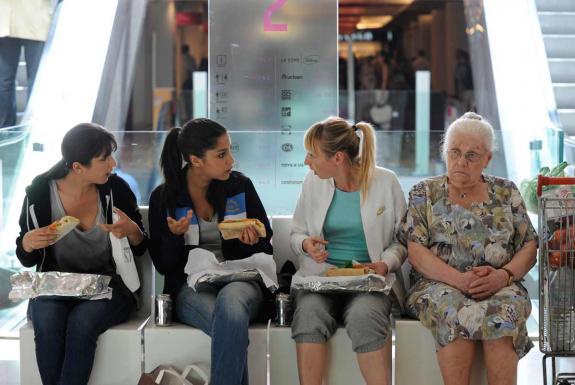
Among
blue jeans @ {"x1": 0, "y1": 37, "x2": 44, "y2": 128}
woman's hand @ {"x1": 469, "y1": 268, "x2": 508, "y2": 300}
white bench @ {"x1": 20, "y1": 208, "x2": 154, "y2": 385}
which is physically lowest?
white bench @ {"x1": 20, "y1": 208, "x2": 154, "y2": 385}

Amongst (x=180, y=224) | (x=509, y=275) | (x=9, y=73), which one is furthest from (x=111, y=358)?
(x=9, y=73)

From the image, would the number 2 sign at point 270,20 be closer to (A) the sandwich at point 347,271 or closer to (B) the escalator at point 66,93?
(B) the escalator at point 66,93

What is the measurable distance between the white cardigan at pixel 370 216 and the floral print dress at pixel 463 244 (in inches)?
3.0

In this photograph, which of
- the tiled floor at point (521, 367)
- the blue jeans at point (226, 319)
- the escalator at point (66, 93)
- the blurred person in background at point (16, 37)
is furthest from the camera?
the blurred person in background at point (16, 37)

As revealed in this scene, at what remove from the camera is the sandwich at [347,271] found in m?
4.12

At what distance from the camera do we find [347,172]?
14.5ft

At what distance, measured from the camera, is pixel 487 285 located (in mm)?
4031

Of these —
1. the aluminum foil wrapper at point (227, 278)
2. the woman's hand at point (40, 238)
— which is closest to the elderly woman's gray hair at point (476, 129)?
the aluminum foil wrapper at point (227, 278)

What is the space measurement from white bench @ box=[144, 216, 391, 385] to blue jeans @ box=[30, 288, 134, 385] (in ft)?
0.72

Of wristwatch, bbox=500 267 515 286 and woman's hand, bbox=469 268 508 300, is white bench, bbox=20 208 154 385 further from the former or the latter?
wristwatch, bbox=500 267 515 286

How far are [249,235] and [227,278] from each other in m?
0.19

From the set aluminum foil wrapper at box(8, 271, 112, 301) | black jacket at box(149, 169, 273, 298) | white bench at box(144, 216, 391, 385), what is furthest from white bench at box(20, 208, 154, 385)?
black jacket at box(149, 169, 273, 298)

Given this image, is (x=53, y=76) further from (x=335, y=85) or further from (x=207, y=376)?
(x=207, y=376)

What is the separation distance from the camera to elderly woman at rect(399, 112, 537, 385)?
394 cm
